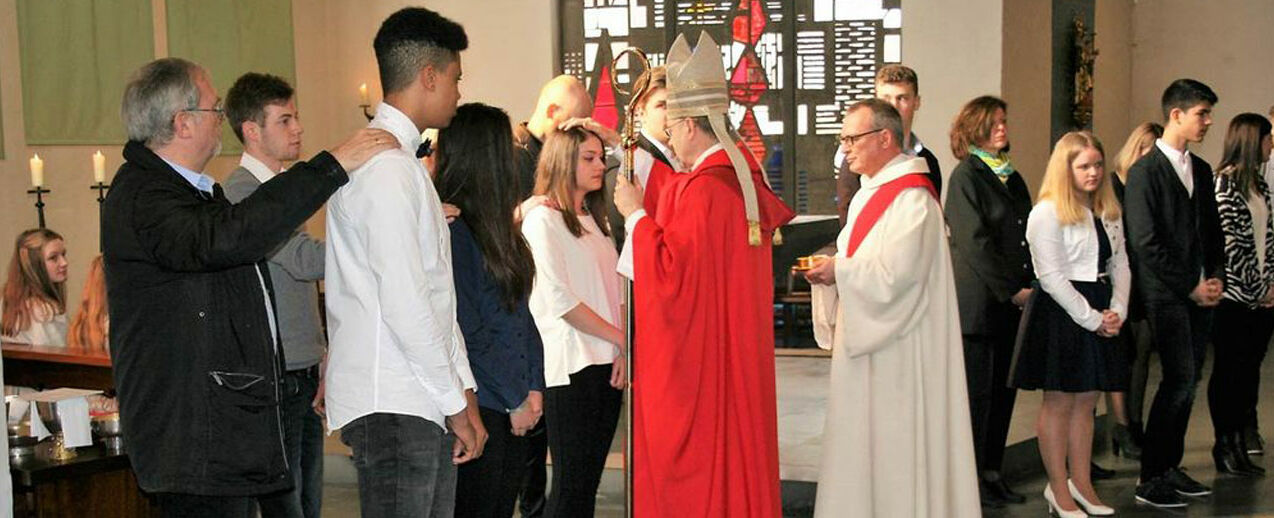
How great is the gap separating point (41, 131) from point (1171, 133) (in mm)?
6055

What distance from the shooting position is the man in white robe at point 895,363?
14.3ft

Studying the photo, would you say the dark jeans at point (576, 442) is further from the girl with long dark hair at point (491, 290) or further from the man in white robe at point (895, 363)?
the man in white robe at point (895, 363)

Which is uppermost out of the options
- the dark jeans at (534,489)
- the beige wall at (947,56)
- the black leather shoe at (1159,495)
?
the beige wall at (947,56)

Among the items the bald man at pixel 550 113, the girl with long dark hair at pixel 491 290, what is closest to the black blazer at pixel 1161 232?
the bald man at pixel 550 113

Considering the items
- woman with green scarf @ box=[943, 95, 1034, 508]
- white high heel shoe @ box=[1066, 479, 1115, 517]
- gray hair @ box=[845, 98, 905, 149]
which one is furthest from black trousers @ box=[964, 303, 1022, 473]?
gray hair @ box=[845, 98, 905, 149]

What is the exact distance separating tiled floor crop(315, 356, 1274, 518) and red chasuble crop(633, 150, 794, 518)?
1510 mm

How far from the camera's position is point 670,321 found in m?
4.04

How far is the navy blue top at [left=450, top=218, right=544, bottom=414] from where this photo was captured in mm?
3256

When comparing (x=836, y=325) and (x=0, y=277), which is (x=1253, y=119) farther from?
(x=0, y=277)

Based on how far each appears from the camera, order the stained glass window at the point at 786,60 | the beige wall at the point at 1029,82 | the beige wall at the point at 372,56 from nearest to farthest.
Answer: the beige wall at the point at 1029,82, the stained glass window at the point at 786,60, the beige wall at the point at 372,56

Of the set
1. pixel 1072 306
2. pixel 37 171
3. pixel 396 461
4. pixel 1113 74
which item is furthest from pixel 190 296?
pixel 1113 74

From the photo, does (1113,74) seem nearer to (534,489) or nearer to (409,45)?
(534,489)

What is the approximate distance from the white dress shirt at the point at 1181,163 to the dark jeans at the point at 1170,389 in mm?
A: 521

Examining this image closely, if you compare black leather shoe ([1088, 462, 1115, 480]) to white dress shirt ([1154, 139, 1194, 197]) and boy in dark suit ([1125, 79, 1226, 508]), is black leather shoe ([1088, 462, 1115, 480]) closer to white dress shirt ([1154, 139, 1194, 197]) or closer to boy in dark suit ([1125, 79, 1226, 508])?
boy in dark suit ([1125, 79, 1226, 508])
